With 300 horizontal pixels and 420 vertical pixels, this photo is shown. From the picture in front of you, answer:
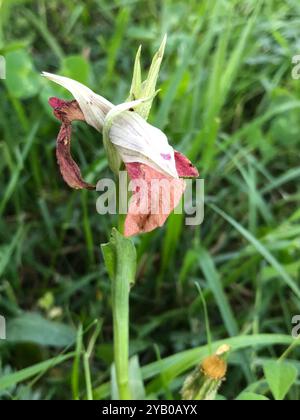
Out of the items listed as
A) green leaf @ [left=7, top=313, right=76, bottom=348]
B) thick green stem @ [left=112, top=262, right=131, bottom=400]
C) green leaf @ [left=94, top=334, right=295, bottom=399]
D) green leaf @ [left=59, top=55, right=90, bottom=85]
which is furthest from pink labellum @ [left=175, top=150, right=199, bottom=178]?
→ green leaf @ [left=59, top=55, right=90, bottom=85]

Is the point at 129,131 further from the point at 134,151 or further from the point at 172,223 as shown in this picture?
the point at 172,223

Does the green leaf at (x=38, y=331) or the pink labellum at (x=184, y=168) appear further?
the green leaf at (x=38, y=331)

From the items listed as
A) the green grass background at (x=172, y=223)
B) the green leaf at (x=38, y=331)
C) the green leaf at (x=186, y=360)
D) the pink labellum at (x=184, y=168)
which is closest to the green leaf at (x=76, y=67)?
the green grass background at (x=172, y=223)

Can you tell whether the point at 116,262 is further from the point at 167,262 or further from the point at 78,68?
the point at 78,68

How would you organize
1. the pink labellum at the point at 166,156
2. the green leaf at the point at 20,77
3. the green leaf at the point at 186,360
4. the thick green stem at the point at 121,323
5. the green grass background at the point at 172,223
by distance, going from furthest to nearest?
the green leaf at the point at 20,77
the green grass background at the point at 172,223
the green leaf at the point at 186,360
the thick green stem at the point at 121,323
the pink labellum at the point at 166,156

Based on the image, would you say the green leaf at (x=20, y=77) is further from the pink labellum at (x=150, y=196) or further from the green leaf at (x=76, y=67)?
the pink labellum at (x=150, y=196)

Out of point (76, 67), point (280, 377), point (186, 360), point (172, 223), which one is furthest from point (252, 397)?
point (76, 67)
